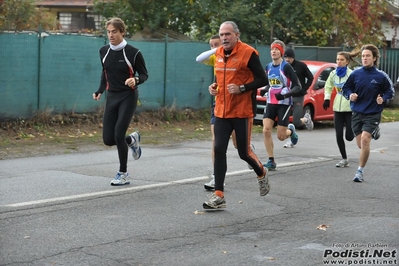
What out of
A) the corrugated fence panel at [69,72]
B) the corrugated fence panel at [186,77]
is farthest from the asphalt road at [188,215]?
the corrugated fence panel at [186,77]

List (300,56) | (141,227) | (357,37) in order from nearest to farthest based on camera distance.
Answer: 1. (141,227)
2. (300,56)
3. (357,37)

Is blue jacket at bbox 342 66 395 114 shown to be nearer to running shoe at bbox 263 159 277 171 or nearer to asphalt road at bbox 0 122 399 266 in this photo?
asphalt road at bbox 0 122 399 266

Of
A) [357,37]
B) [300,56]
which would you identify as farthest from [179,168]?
[357,37]

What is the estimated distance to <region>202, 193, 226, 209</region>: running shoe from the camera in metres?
8.49

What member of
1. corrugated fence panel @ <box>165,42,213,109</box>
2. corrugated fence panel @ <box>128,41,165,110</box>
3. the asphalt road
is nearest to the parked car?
corrugated fence panel @ <box>165,42,213,109</box>

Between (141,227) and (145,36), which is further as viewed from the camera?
(145,36)

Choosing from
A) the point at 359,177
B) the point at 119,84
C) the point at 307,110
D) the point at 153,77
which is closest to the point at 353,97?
the point at 359,177

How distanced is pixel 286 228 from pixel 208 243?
3.35 feet

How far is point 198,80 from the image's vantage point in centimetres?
2072

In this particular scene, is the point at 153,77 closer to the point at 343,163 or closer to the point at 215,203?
the point at 343,163

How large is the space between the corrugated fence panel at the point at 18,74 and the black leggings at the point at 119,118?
631 cm

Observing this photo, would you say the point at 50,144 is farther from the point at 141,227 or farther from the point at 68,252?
the point at 68,252

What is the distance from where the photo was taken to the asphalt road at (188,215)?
657 cm

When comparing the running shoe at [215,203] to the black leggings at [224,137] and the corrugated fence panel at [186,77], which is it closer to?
the black leggings at [224,137]
